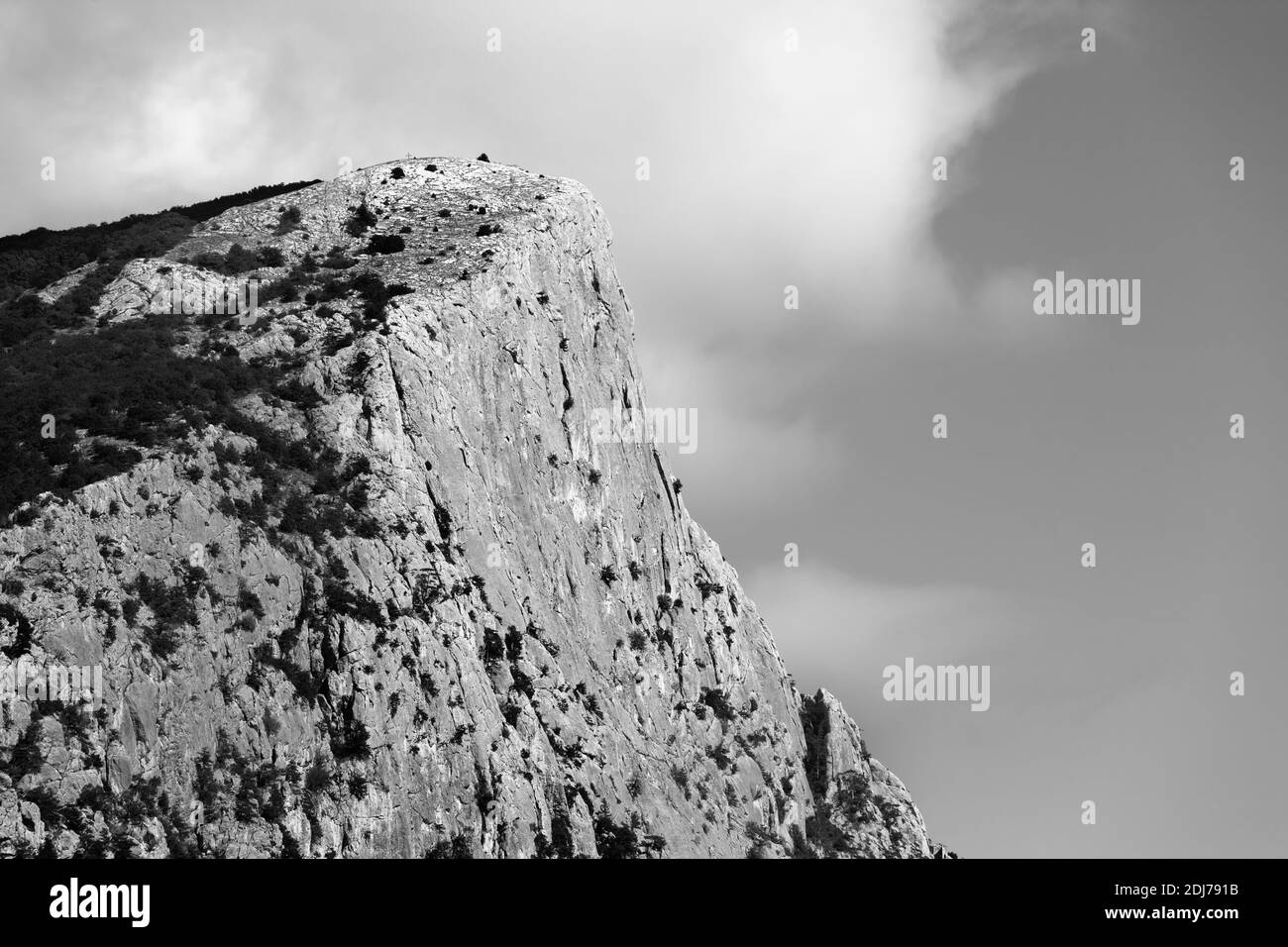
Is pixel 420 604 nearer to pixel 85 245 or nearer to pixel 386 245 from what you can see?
pixel 386 245

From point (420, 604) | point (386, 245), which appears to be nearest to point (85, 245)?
point (386, 245)

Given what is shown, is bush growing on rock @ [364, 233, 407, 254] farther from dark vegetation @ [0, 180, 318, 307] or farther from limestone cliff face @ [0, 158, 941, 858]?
dark vegetation @ [0, 180, 318, 307]

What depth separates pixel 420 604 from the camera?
82.9 metres

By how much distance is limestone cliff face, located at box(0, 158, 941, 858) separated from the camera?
228 feet

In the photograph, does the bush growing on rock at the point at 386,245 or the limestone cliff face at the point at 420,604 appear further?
the bush growing on rock at the point at 386,245

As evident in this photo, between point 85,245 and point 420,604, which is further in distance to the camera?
point 85,245

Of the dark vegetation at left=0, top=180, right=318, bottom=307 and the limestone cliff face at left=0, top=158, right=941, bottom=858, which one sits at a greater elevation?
the dark vegetation at left=0, top=180, right=318, bottom=307

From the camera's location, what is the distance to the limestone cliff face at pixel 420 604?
69375 mm

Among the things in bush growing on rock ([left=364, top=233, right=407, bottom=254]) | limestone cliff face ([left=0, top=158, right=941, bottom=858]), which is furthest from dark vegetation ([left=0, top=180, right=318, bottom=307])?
bush growing on rock ([left=364, top=233, right=407, bottom=254])

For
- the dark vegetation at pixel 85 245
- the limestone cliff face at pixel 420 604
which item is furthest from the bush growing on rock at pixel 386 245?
the dark vegetation at pixel 85 245

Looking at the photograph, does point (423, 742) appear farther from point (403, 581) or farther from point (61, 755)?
point (61, 755)

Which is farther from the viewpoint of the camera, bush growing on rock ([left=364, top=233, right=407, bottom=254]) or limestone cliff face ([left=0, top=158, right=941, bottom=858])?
bush growing on rock ([left=364, top=233, right=407, bottom=254])

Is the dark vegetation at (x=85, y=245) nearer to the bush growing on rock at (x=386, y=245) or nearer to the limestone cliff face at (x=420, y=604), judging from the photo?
the limestone cliff face at (x=420, y=604)

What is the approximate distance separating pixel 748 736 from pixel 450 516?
3152 cm
